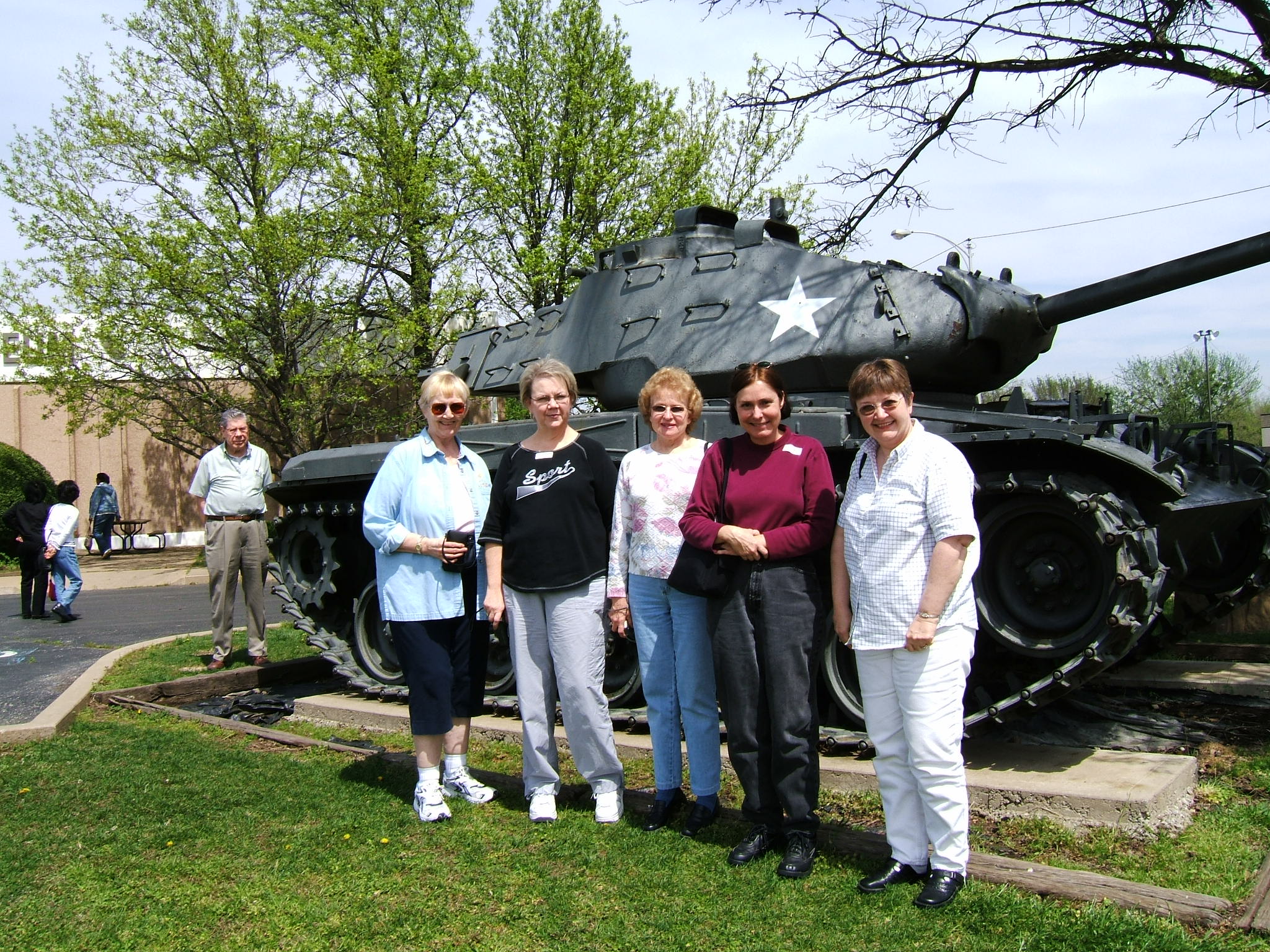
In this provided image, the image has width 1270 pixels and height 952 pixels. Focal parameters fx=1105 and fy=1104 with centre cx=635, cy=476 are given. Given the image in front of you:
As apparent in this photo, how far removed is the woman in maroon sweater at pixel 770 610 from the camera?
4035mm

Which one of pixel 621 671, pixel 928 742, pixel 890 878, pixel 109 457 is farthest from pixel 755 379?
pixel 109 457

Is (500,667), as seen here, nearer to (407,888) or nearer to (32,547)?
(407,888)

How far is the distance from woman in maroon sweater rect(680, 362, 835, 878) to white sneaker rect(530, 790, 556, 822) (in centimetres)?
89

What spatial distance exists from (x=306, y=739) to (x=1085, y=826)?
13.3ft

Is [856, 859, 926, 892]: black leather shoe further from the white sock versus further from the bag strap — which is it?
the white sock

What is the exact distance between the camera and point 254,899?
381cm

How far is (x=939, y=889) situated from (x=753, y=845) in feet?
2.37

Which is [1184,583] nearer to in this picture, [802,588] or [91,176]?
[802,588]

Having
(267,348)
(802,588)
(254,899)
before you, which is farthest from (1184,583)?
(267,348)

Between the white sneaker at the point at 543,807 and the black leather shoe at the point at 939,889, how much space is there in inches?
64.1

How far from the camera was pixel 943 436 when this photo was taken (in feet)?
17.9

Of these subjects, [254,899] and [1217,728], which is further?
[1217,728]

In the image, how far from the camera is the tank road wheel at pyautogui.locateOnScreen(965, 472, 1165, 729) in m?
4.92

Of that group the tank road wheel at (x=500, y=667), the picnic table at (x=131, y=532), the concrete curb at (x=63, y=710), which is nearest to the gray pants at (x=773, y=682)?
the tank road wheel at (x=500, y=667)
